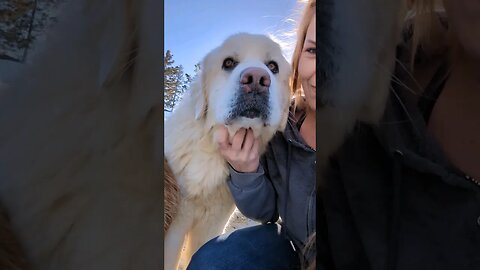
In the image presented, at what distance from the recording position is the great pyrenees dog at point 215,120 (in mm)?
1044

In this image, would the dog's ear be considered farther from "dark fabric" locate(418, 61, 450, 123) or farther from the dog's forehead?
"dark fabric" locate(418, 61, 450, 123)

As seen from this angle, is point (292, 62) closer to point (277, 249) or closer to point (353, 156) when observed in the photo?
point (353, 156)

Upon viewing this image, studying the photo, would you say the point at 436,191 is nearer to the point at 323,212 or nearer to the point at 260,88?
the point at 323,212

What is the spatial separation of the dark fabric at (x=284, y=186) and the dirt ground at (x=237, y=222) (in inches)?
0.5

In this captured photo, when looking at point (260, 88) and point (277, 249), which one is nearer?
point (260, 88)

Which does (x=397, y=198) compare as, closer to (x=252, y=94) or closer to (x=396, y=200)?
(x=396, y=200)

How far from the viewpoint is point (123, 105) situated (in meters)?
1.09

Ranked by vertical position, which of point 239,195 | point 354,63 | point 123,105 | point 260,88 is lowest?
point 239,195

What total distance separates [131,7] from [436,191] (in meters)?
0.73

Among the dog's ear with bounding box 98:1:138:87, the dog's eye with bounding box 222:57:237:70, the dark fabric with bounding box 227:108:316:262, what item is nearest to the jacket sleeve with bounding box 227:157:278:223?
the dark fabric with bounding box 227:108:316:262

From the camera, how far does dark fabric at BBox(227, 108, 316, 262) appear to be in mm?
1081

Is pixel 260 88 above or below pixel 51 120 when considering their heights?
above

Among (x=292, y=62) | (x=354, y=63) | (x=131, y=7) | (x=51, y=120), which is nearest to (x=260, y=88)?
(x=292, y=62)

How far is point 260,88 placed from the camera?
1040 mm
